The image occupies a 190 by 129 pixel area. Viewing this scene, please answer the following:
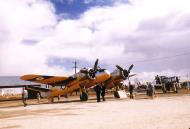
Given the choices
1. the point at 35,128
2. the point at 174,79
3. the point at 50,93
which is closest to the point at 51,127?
the point at 35,128

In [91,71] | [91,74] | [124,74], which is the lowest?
[91,74]

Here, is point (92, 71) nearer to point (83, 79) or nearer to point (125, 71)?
point (83, 79)

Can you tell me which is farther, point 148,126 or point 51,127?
point 51,127

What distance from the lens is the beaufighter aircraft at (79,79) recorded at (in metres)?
34.1

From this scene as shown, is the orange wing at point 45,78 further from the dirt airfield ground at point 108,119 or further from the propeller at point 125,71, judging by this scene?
the dirt airfield ground at point 108,119

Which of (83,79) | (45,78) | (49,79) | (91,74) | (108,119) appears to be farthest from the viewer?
(49,79)

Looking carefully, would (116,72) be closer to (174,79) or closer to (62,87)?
(62,87)

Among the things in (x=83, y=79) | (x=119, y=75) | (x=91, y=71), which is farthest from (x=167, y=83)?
(x=83, y=79)

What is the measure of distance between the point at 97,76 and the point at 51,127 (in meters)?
23.0

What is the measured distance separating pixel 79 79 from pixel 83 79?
0.57m

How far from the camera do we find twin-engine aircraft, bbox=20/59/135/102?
3416 centimetres

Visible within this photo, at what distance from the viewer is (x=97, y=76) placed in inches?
1352

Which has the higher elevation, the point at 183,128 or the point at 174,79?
the point at 174,79

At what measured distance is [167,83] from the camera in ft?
184
